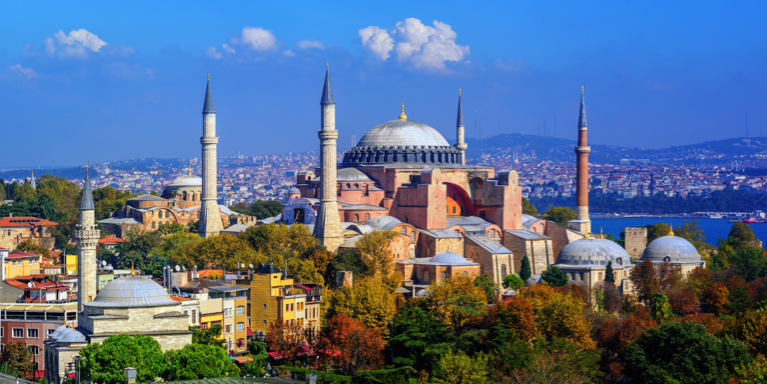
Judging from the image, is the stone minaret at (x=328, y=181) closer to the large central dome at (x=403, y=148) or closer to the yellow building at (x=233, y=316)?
the large central dome at (x=403, y=148)

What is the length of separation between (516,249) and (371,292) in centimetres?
1125

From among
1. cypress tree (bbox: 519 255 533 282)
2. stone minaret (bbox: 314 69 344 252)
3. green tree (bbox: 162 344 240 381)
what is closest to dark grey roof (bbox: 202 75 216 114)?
stone minaret (bbox: 314 69 344 252)

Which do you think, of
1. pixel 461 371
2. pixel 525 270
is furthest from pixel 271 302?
pixel 525 270

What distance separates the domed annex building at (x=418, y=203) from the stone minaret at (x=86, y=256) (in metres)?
10.2

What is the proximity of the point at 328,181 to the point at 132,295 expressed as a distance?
14.2m

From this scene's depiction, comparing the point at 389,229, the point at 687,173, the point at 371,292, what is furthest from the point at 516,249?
the point at 687,173

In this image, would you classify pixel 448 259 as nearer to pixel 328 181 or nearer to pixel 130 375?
pixel 328 181

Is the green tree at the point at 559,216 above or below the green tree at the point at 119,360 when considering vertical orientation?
above

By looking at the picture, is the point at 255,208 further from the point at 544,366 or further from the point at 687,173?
the point at 687,173

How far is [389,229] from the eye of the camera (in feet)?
128

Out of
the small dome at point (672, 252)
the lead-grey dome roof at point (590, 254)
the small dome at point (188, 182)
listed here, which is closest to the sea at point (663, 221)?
the small dome at point (188, 182)

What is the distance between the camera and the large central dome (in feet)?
146

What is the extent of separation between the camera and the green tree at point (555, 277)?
1448 inches

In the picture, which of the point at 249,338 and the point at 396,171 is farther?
the point at 396,171
